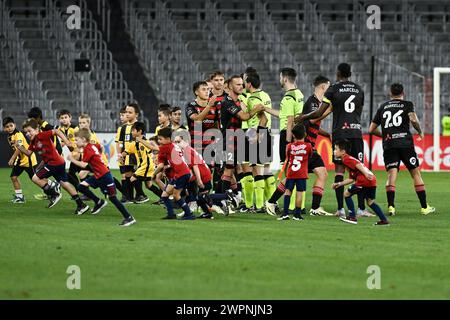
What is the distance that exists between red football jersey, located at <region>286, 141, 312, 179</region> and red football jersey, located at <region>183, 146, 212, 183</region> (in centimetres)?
131

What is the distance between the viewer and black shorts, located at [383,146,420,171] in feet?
61.1

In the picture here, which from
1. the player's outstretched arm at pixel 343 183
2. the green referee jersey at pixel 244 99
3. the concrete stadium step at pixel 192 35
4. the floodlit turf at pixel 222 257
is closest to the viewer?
the floodlit turf at pixel 222 257

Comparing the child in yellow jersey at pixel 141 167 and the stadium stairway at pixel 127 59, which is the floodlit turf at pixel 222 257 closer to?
the child in yellow jersey at pixel 141 167

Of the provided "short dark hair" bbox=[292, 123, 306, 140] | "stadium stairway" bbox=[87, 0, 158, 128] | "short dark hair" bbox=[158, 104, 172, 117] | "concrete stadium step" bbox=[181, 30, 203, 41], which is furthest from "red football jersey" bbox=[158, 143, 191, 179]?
"concrete stadium step" bbox=[181, 30, 203, 41]

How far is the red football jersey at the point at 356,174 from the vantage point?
16.4m

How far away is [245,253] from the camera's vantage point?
42.1 ft

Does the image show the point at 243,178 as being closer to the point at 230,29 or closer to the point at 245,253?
the point at 245,253

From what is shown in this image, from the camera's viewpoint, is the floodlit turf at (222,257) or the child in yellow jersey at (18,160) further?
the child in yellow jersey at (18,160)

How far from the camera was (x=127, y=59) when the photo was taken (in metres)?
40.3

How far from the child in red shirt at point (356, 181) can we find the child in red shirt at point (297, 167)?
52 cm

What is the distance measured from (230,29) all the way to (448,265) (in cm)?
3110

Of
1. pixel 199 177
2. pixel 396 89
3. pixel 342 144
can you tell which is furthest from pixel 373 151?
pixel 342 144

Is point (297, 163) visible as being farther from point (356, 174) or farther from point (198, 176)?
point (198, 176)

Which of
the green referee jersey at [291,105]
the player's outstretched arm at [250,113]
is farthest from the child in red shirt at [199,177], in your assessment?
the green referee jersey at [291,105]
